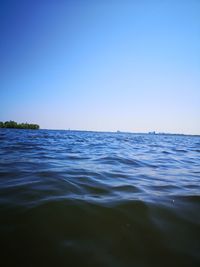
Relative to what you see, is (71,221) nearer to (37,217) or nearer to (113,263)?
(37,217)

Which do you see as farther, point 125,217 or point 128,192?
point 128,192

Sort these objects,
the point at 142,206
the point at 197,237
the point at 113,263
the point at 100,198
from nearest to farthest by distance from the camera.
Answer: the point at 113,263, the point at 197,237, the point at 142,206, the point at 100,198

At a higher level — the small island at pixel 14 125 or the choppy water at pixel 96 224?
the small island at pixel 14 125

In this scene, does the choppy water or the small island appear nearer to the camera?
the choppy water

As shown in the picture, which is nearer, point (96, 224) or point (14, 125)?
point (96, 224)

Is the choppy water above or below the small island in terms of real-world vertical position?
below

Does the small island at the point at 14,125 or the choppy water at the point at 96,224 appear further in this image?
the small island at the point at 14,125

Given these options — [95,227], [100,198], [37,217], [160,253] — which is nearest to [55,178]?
[100,198]

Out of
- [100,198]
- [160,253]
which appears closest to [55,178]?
[100,198]

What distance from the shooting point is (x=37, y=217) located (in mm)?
2467

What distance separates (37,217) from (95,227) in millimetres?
851

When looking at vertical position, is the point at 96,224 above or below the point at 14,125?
below

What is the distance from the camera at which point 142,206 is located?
300 cm

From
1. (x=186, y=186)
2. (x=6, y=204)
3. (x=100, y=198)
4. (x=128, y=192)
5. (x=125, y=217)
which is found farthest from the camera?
(x=186, y=186)
